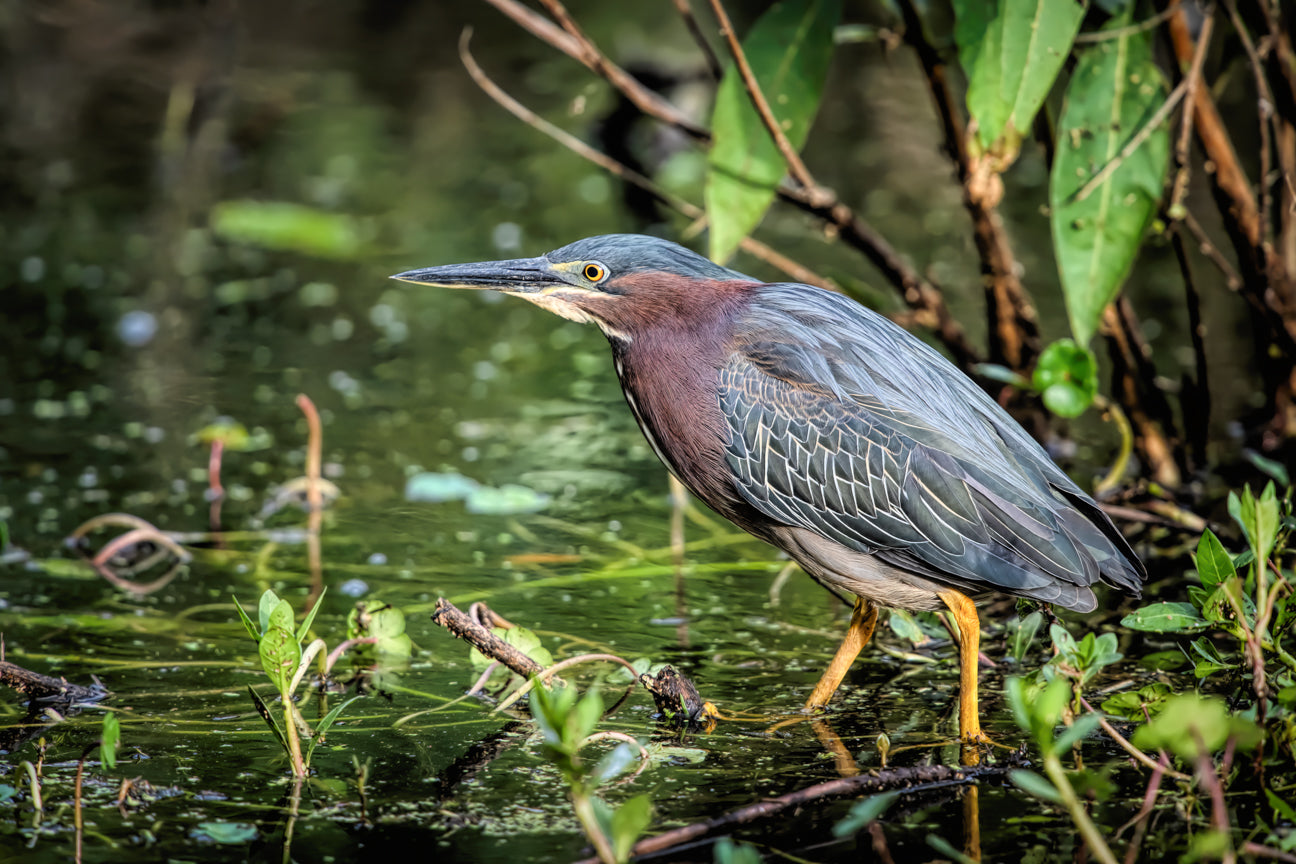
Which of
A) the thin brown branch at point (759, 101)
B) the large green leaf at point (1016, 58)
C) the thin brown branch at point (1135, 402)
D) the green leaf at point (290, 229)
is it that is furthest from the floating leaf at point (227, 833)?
the green leaf at point (290, 229)

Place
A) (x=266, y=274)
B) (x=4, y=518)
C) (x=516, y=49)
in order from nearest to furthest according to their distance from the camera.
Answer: (x=4, y=518) → (x=266, y=274) → (x=516, y=49)

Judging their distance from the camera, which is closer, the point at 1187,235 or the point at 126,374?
the point at 126,374

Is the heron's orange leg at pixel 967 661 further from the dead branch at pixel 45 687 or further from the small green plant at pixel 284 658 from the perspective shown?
the dead branch at pixel 45 687

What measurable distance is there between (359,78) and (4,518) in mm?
7940

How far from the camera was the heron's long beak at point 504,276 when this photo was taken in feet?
11.8

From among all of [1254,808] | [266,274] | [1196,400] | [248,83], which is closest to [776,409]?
[1254,808]

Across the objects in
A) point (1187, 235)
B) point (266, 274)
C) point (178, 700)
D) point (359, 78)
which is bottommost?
point (178, 700)

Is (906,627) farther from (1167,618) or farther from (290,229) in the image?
(290,229)

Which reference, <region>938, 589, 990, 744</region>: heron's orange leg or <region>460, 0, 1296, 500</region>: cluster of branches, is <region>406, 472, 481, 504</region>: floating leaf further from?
<region>938, 589, 990, 744</region>: heron's orange leg

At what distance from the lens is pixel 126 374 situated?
6.36 m

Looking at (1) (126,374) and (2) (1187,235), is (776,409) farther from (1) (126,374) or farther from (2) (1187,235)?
(2) (1187,235)

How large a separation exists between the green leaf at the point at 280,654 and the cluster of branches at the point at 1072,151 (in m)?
1.89

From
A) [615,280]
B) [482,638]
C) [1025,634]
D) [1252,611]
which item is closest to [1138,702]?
[1252,611]

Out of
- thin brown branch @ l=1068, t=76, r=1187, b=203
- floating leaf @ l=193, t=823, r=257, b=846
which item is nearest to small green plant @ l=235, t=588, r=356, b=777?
floating leaf @ l=193, t=823, r=257, b=846
